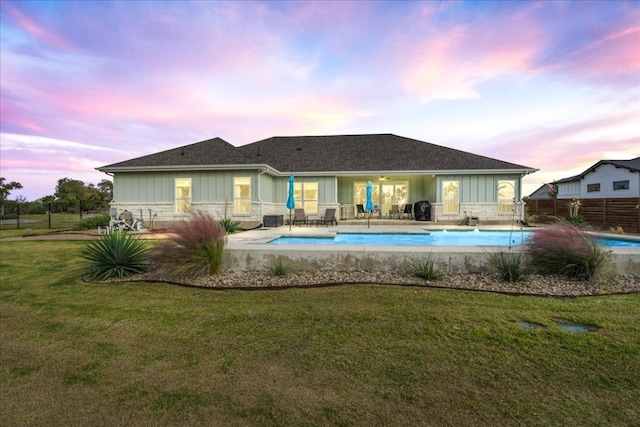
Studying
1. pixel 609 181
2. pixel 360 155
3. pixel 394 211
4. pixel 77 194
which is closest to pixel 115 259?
pixel 360 155

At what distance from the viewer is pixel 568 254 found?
5.82m

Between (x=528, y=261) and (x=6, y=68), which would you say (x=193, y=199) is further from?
(x=528, y=261)

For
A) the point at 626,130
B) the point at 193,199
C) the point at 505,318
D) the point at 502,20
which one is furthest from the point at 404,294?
the point at 626,130

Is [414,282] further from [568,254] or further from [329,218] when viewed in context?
[329,218]

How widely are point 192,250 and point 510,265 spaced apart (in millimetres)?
6020

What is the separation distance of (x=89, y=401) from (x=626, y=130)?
84.7ft

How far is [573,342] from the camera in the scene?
329 cm

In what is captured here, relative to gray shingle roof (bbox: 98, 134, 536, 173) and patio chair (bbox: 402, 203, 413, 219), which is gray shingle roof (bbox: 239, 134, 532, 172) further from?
patio chair (bbox: 402, 203, 413, 219)

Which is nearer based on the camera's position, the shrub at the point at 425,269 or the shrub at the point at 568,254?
the shrub at the point at 568,254

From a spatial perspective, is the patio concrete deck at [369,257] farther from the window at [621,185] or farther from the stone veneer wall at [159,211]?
the window at [621,185]

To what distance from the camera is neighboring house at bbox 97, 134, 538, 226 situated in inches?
621

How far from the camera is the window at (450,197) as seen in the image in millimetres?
17203

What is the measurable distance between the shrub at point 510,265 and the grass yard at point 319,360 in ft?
3.43

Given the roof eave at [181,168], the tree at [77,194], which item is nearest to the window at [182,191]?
the roof eave at [181,168]
